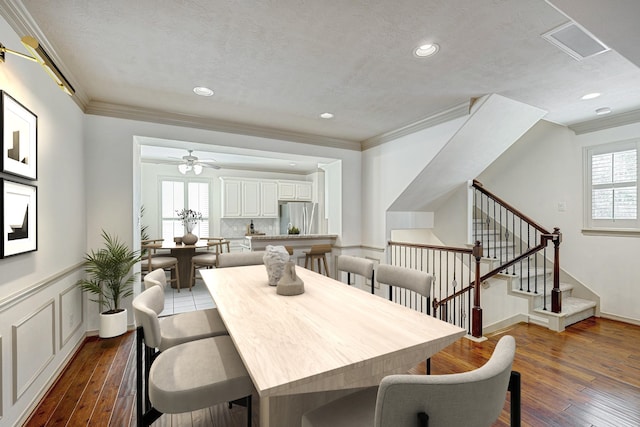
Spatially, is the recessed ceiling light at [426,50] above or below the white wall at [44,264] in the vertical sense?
above

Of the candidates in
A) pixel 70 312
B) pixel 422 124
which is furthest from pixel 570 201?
pixel 70 312

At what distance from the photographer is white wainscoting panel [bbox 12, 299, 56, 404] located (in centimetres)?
179

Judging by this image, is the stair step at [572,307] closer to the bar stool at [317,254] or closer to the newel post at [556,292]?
the newel post at [556,292]

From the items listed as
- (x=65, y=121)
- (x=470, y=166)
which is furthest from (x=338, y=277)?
(x=65, y=121)

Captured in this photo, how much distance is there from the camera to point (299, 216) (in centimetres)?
732

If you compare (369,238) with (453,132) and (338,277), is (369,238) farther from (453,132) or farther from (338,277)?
(453,132)

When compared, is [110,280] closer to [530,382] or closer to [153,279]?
[153,279]

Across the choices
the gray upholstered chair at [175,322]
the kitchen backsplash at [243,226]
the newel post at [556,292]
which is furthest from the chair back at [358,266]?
the kitchen backsplash at [243,226]

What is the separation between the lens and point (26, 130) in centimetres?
191

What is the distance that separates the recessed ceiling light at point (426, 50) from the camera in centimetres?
215

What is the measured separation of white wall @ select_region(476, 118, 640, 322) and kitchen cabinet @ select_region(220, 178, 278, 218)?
4.70m

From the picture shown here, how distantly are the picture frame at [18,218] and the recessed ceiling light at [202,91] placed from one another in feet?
4.99

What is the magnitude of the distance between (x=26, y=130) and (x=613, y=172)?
5.83 meters

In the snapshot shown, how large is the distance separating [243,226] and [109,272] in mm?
4219
